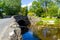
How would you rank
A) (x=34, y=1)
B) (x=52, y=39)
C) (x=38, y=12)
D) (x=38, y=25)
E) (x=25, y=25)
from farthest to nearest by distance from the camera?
(x=34, y=1) < (x=38, y=12) < (x=25, y=25) < (x=38, y=25) < (x=52, y=39)

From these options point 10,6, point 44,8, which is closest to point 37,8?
point 44,8

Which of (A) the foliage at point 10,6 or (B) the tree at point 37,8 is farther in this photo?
(B) the tree at point 37,8

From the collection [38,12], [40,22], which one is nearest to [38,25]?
[40,22]

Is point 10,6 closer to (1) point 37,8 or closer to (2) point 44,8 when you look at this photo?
(1) point 37,8

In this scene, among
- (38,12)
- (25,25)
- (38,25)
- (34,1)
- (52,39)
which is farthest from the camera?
(34,1)

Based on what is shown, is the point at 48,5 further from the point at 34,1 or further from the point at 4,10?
the point at 4,10

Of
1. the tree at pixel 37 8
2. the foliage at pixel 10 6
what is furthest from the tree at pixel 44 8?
the foliage at pixel 10 6

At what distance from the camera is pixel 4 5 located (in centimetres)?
7438

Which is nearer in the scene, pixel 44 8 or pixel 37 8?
pixel 37 8

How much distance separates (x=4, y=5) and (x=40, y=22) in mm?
26594

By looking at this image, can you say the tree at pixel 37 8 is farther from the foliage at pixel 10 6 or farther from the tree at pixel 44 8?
the foliage at pixel 10 6

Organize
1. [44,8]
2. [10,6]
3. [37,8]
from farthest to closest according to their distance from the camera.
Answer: [44,8] → [37,8] → [10,6]

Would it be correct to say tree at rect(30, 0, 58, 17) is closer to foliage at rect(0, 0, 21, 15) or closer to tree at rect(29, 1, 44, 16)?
tree at rect(29, 1, 44, 16)

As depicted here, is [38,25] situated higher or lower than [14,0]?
lower
